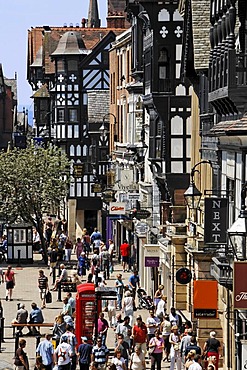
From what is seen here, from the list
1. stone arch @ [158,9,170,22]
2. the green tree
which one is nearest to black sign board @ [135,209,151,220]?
stone arch @ [158,9,170,22]

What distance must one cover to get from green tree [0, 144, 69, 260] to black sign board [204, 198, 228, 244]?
35.2 metres

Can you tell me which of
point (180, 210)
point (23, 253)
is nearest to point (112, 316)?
point (180, 210)

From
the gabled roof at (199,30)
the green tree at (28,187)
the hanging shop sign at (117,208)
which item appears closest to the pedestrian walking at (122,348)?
the gabled roof at (199,30)

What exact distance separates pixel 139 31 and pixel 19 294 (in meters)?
12.6

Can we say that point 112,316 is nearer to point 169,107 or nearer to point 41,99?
point 169,107

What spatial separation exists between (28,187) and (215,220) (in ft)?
118

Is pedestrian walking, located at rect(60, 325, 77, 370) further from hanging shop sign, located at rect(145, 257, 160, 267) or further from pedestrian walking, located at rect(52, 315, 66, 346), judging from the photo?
hanging shop sign, located at rect(145, 257, 160, 267)

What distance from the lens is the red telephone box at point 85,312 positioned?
119 ft

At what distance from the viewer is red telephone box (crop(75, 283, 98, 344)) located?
36.1m

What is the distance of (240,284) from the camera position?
2352 cm

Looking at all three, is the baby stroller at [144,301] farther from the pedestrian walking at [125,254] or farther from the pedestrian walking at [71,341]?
the pedestrian walking at [125,254]

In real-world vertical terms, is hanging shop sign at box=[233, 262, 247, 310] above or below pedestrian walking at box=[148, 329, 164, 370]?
above

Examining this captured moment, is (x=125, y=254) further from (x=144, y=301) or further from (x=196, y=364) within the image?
(x=196, y=364)

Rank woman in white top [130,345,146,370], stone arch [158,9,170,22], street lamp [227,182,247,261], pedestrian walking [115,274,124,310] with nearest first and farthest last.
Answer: street lamp [227,182,247,261] < woman in white top [130,345,146,370] < pedestrian walking [115,274,124,310] < stone arch [158,9,170,22]
